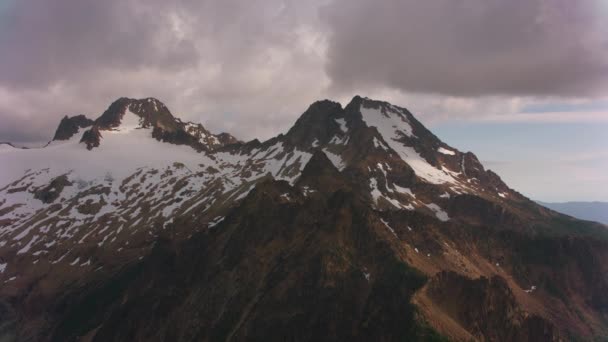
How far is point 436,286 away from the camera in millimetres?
104438

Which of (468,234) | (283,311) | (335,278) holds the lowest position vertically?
(283,311)

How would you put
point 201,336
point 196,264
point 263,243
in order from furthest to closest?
point 196,264 → point 263,243 → point 201,336

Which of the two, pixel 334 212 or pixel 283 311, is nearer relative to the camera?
pixel 283 311

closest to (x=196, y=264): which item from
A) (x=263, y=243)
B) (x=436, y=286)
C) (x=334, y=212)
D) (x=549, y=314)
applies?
(x=263, y=243)

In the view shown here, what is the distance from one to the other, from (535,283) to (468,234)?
3594 centimetres

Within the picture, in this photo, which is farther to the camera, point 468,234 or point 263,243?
point 468,234

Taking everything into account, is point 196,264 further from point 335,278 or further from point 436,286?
point 436,286

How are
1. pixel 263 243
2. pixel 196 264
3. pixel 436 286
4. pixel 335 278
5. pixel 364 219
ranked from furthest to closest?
1. pixel 196 264
2. pixel 263 243
3. pixel 364 219
4. pixel 335 278
5. pixel 436 286

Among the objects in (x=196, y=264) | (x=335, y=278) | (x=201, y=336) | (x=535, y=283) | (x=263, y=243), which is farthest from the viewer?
(x=535, y=283)

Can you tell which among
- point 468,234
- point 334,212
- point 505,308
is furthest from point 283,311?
point 468,234

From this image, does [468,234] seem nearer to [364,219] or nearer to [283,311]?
[364,219]

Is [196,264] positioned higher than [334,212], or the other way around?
[334,212]

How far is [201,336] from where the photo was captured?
4845 inches

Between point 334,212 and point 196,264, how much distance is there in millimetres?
61260
